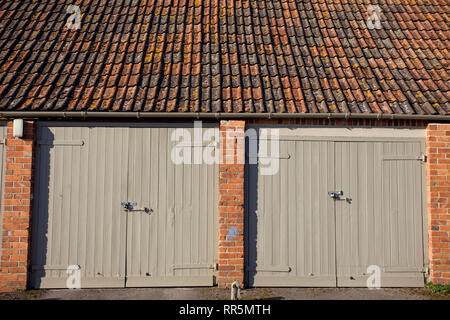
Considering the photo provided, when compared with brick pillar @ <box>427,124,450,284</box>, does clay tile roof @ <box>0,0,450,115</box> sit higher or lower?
higher

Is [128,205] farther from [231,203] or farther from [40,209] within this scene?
[231,203]

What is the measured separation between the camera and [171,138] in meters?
5.39

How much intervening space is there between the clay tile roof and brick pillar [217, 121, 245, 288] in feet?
1.41

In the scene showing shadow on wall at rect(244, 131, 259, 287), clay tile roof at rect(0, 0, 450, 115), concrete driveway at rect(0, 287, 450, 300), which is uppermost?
clay tile roof at rect(0, 0, 450, 115)

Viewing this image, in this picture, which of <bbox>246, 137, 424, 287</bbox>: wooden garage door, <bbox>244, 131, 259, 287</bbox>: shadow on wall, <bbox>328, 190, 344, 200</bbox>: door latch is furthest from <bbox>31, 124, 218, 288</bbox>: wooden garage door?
<bbox>328, 190, 344, 200</bbox>: door latch

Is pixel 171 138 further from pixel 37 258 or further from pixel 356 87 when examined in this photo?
pixel 356 87

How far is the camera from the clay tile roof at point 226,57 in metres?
5.41

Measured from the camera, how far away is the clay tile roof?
17.8ft

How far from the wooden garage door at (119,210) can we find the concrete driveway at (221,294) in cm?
15

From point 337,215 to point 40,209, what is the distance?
4.56 metres

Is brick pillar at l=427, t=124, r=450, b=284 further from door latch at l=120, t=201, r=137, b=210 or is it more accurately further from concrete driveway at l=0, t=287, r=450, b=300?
door latch at l=120, t=201, r=137, b=210

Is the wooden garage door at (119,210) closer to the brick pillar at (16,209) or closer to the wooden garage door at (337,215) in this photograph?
the brick pillar at (16,209)

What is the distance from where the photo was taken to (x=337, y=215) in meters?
5.39

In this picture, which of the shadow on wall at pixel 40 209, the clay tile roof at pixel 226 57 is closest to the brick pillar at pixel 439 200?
the clay tile roof at pixel 226 57
